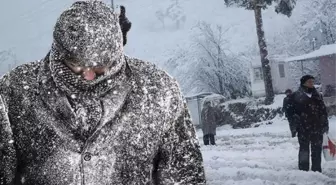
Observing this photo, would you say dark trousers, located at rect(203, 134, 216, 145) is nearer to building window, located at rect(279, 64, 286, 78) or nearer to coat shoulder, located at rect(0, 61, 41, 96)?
coat shoulder, located at rect(0, 61, 41, 96)

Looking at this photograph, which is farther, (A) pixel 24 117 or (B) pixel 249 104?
(B) pixel 249 104

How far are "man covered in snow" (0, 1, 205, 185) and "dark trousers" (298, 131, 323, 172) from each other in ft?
18.3

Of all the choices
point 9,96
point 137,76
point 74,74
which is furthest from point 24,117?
point 137,76

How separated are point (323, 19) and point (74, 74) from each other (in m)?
33.3

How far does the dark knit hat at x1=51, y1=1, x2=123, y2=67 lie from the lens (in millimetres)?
1300

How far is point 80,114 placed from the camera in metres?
1.38

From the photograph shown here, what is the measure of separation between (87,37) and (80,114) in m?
0.25

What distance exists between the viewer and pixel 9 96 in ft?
4.52

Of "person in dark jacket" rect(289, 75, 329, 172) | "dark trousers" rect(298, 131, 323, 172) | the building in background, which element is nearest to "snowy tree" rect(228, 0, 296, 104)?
the building in background

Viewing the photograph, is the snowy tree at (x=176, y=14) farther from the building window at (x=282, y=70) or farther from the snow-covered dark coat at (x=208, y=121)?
the snow-covered dark coat at (x=208, y=121)

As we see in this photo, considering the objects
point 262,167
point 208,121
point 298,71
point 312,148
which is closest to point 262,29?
point 208,121

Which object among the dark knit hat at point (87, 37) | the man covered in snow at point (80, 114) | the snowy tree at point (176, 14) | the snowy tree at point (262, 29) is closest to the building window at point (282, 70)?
the snowy tree at point (262, 29)

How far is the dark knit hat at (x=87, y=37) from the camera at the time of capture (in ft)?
4.26

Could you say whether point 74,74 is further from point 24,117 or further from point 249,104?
point 249,104
